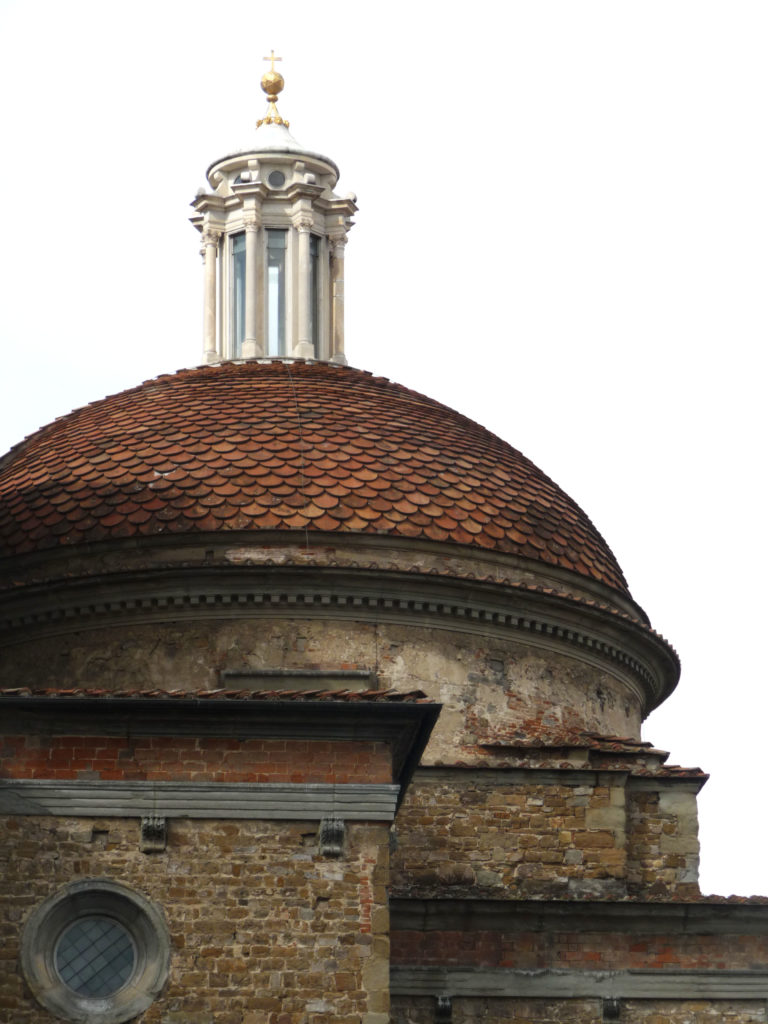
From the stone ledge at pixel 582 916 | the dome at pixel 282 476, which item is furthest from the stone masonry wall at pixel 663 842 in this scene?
the dome at pixel 282 476

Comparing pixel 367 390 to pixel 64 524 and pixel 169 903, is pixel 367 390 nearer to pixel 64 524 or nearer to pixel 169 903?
pixel 64 524

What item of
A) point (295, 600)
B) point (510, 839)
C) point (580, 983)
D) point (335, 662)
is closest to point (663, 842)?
point (510, 839)

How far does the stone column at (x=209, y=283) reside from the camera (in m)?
34.3

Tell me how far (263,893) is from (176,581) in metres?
6.76

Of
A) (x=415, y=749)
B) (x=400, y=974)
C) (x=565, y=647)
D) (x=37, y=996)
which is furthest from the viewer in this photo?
(x=565, y=647)

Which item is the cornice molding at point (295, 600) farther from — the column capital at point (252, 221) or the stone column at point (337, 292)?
the column capital at point (252, 221)

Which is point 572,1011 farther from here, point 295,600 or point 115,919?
point 115,919

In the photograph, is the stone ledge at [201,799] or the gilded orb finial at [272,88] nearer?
the stone ledge at [201,799]

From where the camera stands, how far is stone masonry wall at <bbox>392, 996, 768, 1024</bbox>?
2511 cm

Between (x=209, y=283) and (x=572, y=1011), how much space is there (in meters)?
12.8

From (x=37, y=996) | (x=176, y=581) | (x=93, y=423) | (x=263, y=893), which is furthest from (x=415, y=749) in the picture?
(x=93, y=423)

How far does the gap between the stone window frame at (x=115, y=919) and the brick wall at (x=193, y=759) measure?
103cm

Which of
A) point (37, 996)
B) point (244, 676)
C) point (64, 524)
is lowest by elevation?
point (37, 996)

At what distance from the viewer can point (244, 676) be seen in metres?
27.0
